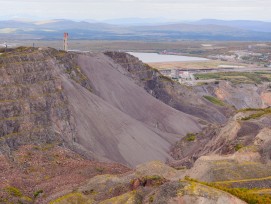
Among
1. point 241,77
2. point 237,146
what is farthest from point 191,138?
point 241,77

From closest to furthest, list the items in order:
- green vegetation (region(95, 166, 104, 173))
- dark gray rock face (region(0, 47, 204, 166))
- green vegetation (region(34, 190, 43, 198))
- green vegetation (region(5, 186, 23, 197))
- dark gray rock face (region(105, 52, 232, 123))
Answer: green vegetation (region(5, 186, 23, 197))
green vegetation (region(34, 190, 43, 198))
green vegetation (region(95, 166, 104, 173))
dark gray rock face (region(0, 47, 204, 166))
dark gray rock face (region(105, 52, 232, 123))

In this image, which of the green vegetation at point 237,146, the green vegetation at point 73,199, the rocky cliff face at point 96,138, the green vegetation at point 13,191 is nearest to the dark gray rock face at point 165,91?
the rocky cliff face at point 96,138

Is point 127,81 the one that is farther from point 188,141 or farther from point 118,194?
point 118,194

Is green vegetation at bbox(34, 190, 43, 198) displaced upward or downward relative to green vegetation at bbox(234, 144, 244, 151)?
downward

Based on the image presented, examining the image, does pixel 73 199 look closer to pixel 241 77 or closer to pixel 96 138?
pixel 96 138

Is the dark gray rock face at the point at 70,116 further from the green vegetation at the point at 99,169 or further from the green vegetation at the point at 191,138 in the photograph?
the green vegetation at the point at 99,169

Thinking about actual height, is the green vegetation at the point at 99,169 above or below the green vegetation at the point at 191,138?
above

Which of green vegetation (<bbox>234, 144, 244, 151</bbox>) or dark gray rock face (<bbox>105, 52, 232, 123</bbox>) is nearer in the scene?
green vegetation (<bbox>234, 144, 244, 151</bbox>)

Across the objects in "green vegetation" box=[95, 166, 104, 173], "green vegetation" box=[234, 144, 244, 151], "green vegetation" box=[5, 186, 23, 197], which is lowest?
"green vegetation" box=[95, 166, 104, 173]

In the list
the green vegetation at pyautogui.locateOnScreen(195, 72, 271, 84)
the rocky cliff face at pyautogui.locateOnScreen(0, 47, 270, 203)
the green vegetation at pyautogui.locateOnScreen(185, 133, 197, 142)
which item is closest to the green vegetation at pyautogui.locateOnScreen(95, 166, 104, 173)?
the rocky cliff face at pyautogui.locateOnScreen(0, 47, 270, 203)

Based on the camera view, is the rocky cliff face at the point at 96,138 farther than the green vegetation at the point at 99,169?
No

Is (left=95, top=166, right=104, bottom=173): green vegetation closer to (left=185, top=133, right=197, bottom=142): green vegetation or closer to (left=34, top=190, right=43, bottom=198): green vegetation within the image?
(left=34, top=190, right=43, bottom=198): green vegetation
